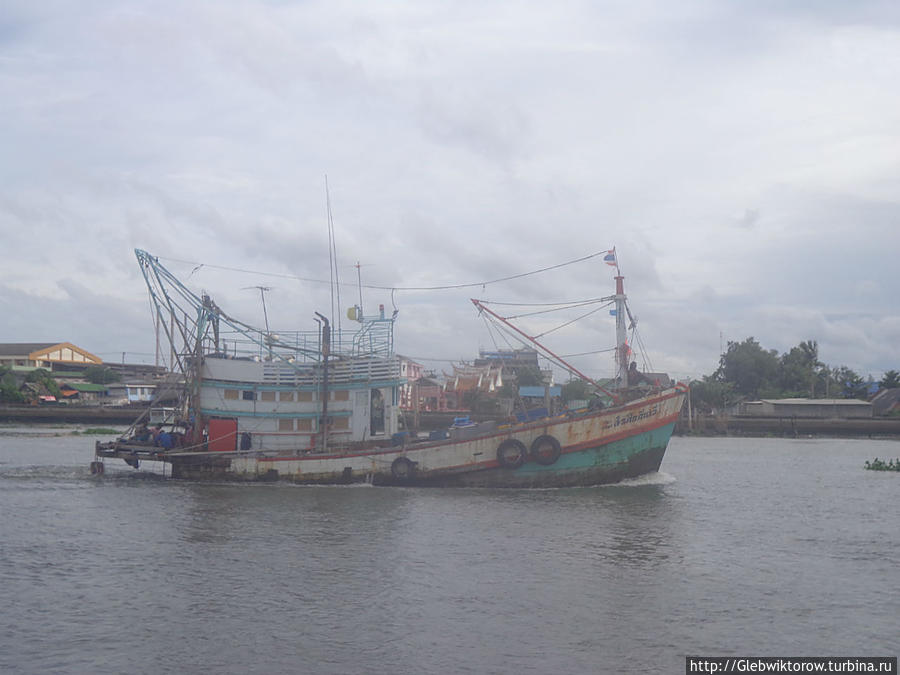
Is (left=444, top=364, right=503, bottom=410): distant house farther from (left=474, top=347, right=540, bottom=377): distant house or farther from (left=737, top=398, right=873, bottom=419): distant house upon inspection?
(left=737, top=398, right=873, bottom=419): distant house

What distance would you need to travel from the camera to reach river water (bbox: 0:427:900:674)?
467 inches

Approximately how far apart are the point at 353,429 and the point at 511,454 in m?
6.05

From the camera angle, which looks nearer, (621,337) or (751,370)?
(621,337)

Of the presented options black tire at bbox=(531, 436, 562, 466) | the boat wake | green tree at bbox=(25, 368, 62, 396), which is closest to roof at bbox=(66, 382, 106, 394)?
green tree at bbox=(25, 368, 62, 396)

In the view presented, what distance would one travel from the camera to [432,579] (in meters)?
15.7

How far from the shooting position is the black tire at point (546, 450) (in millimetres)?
27234

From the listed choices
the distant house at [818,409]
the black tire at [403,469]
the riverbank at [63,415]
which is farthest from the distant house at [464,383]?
the black tire at [403,469]

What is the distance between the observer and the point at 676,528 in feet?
69.8

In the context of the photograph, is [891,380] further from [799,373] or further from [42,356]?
[42,356]

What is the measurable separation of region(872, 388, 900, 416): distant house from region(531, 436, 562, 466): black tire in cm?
6115

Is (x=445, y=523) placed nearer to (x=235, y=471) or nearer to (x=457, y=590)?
(x=457, y=590)

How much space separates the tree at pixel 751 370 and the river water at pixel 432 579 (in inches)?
2677

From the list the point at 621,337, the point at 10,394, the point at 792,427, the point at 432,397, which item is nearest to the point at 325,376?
the point at 621,337

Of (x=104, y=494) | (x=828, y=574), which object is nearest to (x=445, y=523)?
(x=828, y=574)
